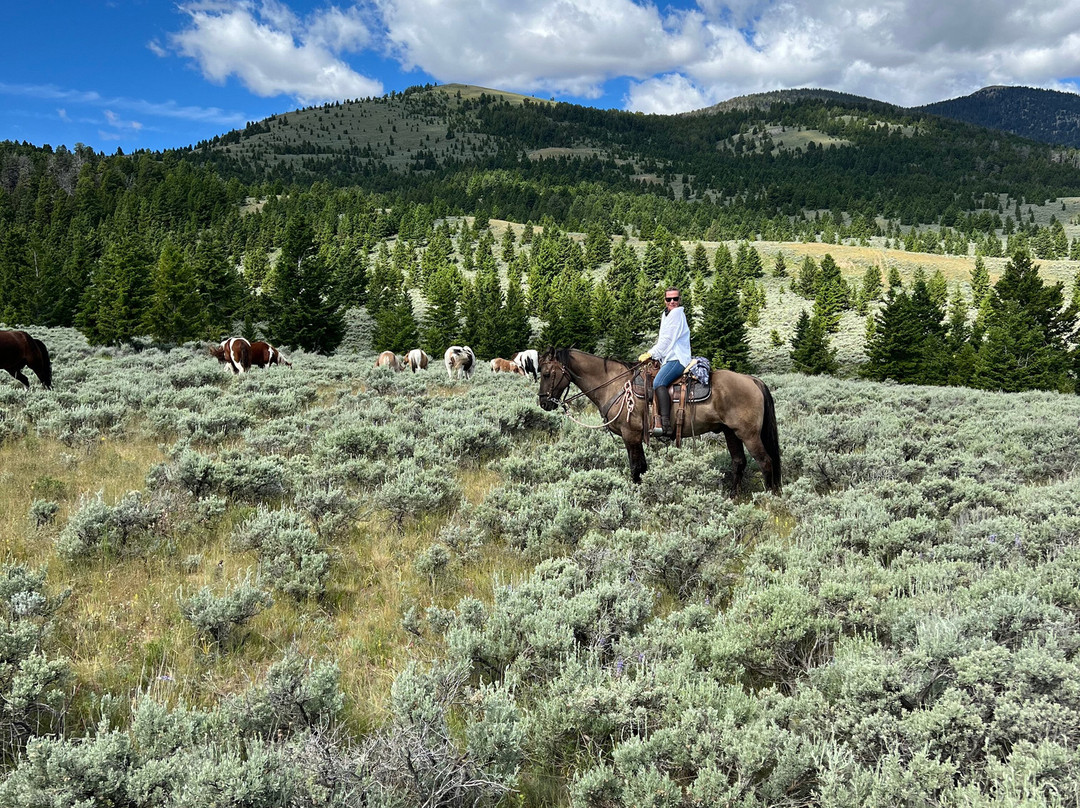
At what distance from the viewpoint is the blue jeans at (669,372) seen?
8.01 metres

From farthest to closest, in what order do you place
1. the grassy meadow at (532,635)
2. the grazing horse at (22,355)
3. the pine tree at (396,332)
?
the pine tree at (396,332)
the grazing horse at (22,355)
the grassy meadow at (532,635)

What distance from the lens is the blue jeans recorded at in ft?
26.3

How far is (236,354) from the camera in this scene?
18.3m

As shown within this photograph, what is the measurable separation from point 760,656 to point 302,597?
341 cm

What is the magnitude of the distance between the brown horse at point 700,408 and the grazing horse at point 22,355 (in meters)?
11.9

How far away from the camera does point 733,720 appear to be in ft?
8.71

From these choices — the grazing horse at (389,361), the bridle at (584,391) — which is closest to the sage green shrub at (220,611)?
the bridle at (584,391)

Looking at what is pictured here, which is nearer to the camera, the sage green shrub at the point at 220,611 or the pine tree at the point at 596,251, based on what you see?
the sage green shrub at the point at 220,611

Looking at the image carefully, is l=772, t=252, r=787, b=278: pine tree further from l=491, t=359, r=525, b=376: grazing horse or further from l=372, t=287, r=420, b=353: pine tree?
l=491, t=359, r=525, b=376: grazing horse

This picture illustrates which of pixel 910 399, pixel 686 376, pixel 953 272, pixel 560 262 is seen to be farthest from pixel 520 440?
pixel 953 272

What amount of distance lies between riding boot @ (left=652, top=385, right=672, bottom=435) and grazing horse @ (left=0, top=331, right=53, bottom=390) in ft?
44.4

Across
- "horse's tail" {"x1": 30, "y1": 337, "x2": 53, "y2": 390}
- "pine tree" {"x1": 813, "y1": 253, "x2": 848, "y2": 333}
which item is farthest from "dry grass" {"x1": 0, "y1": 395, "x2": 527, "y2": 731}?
"pine tree" {"x1": 813, "y1": 253, "x2": 848, "y2": 333}

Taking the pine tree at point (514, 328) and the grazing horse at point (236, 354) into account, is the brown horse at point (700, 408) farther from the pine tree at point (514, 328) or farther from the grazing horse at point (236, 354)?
the pine tree at point (514, 328)

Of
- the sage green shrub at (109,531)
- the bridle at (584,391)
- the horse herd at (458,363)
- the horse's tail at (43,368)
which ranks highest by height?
the horse's tail at (43,368)
